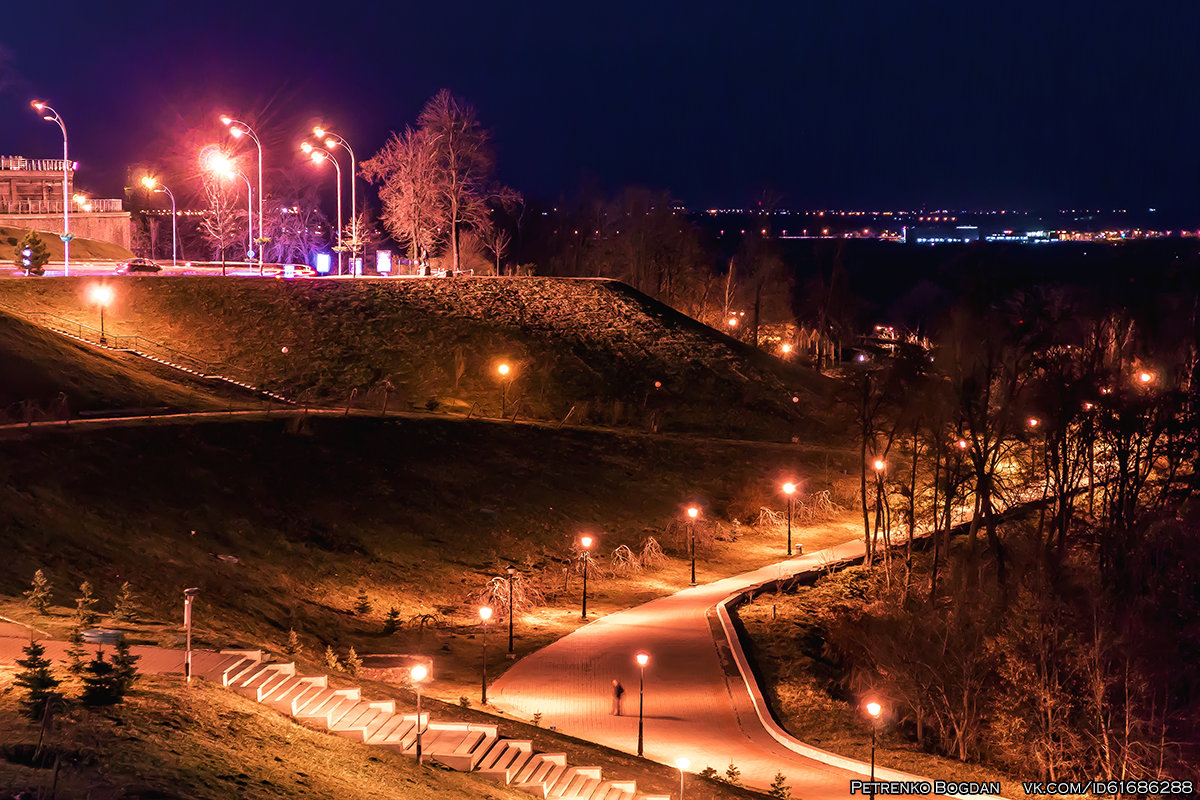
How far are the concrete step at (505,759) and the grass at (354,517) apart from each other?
20.7 feet

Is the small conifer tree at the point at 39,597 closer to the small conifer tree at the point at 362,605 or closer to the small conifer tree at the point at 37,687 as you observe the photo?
the small conifer tree at the point at 37,687

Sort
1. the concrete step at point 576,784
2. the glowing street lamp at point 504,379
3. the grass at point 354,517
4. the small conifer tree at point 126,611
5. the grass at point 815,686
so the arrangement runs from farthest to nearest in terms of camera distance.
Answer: the glowing street lamp at point 504,379
the grass at point 354,517
the grass at point 815,686
the small conifer tree at point 126,611
the concrete step at point 576,784

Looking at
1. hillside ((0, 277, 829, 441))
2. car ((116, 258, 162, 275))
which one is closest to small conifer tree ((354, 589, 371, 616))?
hillside ((0, 277, 829, 441))

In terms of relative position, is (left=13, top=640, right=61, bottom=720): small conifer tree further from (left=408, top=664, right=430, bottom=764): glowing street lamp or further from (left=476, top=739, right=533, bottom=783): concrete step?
(left=476, top=739, right=533, bottom=783): concrete step

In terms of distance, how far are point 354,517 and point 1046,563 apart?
2133cm

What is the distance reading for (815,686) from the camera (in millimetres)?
28125

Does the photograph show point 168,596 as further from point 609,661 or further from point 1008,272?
point 1008,272

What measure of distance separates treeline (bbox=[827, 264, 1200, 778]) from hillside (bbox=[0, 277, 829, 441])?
13611 mm

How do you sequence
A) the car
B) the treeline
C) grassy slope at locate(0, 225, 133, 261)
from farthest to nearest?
1. grassy slope at locate(0, 225, 133, 261)
2. the car
3. the treeline

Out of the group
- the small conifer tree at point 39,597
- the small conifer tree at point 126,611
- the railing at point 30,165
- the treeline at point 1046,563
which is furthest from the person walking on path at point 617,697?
the railing at point 30,165

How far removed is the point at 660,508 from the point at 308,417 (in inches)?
548

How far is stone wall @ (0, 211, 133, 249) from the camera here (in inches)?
3031

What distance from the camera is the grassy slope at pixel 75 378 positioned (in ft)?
128

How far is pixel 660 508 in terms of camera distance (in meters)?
44.5
